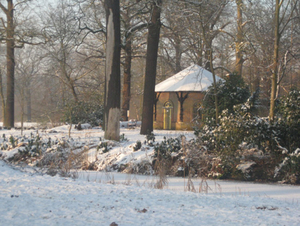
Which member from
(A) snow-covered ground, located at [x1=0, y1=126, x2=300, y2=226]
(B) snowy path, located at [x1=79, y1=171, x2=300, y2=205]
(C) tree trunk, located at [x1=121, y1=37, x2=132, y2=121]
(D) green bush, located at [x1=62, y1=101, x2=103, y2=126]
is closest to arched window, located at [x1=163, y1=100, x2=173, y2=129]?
(C) tree trunk, located at [x1=121, y1=37, x2=132, y2=121]

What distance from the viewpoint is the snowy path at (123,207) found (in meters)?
3.92

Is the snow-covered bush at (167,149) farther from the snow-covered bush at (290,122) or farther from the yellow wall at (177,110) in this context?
the yellow wall at (177,110)

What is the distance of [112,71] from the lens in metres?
12.1

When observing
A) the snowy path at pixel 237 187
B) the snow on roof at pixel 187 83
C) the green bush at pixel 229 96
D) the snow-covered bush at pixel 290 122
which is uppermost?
the snow on roof at pixel 187 83

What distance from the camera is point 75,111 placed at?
21.5 m

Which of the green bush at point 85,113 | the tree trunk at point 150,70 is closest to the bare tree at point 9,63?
the green bush at point 85,113

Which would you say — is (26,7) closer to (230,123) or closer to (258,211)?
(230,123)

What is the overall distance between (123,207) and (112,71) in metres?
8.21

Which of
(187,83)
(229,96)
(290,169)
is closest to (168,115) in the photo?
(187,83)

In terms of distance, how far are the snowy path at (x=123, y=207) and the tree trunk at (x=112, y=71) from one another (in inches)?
249

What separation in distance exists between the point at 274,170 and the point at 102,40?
18335 millimetres

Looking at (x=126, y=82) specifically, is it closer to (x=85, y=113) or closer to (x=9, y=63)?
(x=85, y=113)

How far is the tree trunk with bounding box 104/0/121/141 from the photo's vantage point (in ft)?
39.5

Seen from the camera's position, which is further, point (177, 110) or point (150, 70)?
point (177, 110)
